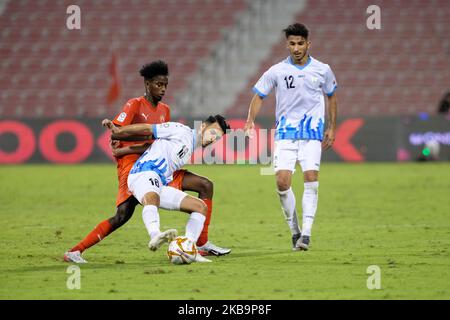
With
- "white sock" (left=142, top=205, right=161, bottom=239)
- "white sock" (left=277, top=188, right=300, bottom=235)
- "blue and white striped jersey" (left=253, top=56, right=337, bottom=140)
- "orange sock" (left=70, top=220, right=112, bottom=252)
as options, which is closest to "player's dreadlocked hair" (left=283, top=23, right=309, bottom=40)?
"blue and white striped jersey" (left=253, top=56, right=337, bottom=140)

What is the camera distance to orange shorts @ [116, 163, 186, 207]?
9195 mm

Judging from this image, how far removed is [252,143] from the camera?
24891 mm

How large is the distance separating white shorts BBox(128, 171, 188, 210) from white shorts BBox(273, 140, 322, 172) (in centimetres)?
155

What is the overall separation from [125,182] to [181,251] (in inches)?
39.6

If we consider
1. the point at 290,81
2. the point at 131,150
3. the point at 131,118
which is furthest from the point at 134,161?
the point at 290,81

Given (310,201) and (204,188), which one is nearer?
(204,188)

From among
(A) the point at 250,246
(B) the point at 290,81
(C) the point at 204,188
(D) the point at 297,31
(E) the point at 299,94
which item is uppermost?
(D) the point at 297,31

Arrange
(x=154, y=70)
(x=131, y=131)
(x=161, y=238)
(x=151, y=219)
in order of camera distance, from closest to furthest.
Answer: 1. (x=161, y=238)
2. (x=151, y=219)
3. (x=131, y=131)
4. (x=154, y=70)

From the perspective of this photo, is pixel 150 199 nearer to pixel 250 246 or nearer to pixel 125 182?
pixel 125 182

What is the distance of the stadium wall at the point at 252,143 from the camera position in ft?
84.0

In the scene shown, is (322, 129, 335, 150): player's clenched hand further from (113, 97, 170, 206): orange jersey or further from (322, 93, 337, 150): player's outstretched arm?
(113, 97, 170, 206): orange jersey

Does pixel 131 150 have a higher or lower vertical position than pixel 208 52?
lower

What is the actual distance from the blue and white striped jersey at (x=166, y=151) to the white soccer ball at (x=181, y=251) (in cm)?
64

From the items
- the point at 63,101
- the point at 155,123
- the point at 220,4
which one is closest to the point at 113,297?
the point at 155,123
